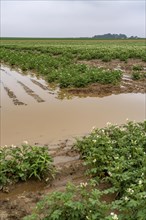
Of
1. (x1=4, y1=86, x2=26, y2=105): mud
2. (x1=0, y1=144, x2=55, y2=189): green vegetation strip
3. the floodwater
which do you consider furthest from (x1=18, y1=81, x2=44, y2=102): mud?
(x1=0, y1=144, x2=55, y2=189): green vegetation strip

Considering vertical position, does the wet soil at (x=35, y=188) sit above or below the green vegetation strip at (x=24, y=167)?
below

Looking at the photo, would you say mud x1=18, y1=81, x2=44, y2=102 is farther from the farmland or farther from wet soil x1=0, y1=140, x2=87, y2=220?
wet soil x1=0, y1=140, x2=87, y2=220

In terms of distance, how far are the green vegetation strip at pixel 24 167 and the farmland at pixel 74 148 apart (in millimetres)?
15

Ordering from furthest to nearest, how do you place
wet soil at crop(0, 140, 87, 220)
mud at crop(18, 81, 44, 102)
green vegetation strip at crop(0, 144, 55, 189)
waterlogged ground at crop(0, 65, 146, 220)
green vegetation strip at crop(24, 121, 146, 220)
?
mud at crop(18, 81, 44, 102)
green vegetation strip at crop(0, 144, 55, 189)
waterlogged ground at crop(0, 65, 146, 220)
wet soil at crop(0, 140, 87, 220)
green vegetation strip at crop(24, 121, 146, 220)

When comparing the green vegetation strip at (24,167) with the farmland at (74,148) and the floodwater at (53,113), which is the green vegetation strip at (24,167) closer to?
the farmland at (74,148)

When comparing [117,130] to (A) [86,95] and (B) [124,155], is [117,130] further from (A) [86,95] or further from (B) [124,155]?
(A) [86,95]

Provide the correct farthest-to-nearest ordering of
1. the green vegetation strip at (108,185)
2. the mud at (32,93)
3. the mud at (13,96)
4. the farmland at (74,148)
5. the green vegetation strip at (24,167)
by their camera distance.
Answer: the mud at (32,93) < the mud at (13,96) < the green vegetation strip at (24,167) < the farmland at (74,148) < the green vegetation strip at (108,185)

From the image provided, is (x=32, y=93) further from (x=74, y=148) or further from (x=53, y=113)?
(x=74, y=148)

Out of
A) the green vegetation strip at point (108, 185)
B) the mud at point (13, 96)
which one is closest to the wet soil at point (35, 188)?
the green vegetation strip at point (108, 185)

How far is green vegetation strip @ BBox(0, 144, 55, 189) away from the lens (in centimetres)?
570

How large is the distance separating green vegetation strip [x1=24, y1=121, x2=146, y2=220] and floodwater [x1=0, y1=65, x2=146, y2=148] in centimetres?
158

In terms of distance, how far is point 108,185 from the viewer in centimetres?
543

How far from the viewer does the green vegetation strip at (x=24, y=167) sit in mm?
5703

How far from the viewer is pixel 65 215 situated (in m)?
4.11
